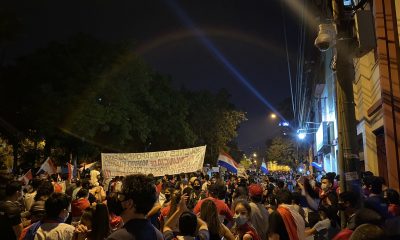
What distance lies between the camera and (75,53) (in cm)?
3112

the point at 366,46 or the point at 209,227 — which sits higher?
the point at 366,46

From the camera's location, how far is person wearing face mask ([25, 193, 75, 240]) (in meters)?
5.02

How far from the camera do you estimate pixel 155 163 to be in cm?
1473

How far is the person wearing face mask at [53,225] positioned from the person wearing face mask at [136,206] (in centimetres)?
180

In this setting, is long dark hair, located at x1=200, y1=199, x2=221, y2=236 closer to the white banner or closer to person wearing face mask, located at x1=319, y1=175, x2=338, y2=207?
person wearing face mask, located at x1=319, y1=175, x2=338, y2=207

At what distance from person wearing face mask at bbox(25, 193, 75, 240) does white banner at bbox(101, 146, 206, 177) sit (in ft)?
30.9

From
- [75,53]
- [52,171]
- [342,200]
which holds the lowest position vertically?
[342,200]

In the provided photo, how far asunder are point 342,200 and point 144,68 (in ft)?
110

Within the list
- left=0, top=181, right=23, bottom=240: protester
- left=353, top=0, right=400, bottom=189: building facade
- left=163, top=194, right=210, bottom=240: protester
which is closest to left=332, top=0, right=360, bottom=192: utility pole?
left=163, top=194, right=210, bottom=240: protester

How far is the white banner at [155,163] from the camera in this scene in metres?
14.7

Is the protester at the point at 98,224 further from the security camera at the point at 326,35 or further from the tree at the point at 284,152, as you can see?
the tree at the point at 284,152

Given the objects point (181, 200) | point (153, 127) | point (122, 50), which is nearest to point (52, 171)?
point (181, 200)

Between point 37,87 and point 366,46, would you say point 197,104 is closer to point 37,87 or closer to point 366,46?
point 37,87

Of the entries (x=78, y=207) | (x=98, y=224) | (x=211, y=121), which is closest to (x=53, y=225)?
(x=98, y=224)
